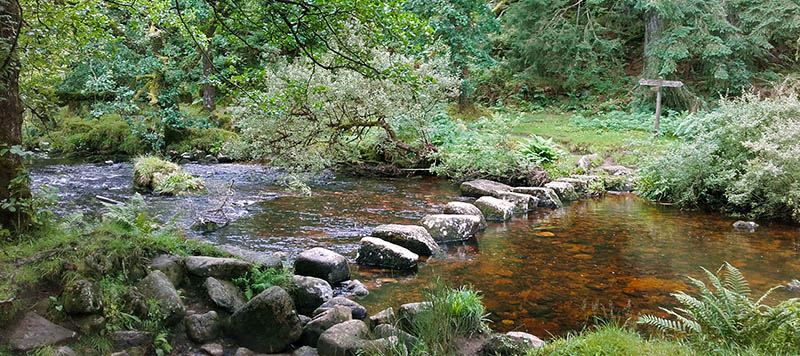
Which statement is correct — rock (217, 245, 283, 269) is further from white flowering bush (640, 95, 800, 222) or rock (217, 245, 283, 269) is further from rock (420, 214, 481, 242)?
white flowering bush (640, 95, 800, 222)

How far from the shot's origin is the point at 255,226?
30.4 feet

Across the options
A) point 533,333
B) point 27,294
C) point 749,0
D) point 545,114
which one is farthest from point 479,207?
point 749,0

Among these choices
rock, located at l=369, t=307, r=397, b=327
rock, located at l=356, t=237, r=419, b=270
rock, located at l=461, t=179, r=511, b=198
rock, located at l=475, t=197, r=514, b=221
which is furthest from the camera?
rock, located at l=461, t=179, r=511, b=198

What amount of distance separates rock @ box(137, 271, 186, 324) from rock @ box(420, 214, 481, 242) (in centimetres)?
483

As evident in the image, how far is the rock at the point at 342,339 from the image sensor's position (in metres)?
4.51

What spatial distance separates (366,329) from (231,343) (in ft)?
4.07

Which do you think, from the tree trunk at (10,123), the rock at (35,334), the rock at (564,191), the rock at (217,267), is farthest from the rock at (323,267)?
the rock at (564,191)

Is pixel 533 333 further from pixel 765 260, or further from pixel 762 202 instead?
pixel 762 202

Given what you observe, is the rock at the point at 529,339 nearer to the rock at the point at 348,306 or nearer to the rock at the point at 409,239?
the rock at the point at 348,306

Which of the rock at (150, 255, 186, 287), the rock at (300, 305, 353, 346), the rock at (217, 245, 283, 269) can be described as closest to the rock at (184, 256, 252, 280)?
the rock at (150, 255, 186, 287)

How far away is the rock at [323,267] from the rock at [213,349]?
207 cm

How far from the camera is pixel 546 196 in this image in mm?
12133

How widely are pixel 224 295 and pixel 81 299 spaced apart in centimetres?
128

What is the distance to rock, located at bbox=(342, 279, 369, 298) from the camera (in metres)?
6.31
